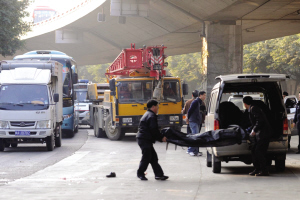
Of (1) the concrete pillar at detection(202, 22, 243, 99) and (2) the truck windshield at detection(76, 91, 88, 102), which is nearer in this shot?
(1) the concrete pillar at detection(202, 22, 243, 99)

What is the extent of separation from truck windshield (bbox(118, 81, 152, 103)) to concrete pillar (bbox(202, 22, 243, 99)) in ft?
35.1

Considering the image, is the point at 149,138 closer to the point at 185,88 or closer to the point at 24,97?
the point at 24,97

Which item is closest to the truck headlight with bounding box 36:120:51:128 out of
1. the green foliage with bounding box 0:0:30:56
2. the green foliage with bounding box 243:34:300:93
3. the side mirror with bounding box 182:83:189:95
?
the side mirror with bounding box 182:83:189:95

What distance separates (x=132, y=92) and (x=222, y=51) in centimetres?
1110

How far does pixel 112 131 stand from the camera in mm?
24578

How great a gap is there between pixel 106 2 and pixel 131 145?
17.7m

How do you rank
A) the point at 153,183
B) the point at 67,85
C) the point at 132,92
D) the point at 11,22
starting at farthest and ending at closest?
the point at 11,22
the point at 67,85
the point at 132,92
the point at 153,183

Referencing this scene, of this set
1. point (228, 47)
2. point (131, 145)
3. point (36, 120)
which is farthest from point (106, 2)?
point (36, 120)

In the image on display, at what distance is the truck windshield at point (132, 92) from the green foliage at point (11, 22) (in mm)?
17975

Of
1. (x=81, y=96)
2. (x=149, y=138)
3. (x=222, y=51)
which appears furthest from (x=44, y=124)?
(x=81, y=96)

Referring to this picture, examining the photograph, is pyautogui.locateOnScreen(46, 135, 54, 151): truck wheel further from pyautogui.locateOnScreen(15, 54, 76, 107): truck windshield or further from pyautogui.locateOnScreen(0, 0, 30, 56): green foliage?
pyautogui.locateOnScreen(0, 0, 30, 56): green foliage

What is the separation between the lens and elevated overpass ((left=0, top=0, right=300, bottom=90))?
1212 inches

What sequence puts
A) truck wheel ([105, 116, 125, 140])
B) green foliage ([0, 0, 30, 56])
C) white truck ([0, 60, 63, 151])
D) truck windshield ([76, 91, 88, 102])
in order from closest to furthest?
1. white truck ([0, 60, 63, 151])
2. truck wheel ([105, 116, 125, 140])
3. green foliage ([0, 0, 30, 56])
4. truck windshield ([76, 91, 88, 102])

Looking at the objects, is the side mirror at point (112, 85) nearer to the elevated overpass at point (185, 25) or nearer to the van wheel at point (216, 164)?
the elevated overpass at point (185, 25)
